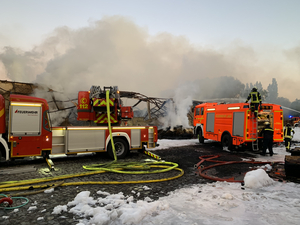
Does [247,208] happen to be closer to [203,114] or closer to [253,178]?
[253,178]

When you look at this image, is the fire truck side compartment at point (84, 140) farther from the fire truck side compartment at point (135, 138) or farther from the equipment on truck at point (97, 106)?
the fire truck side compartment at point (135, 138)

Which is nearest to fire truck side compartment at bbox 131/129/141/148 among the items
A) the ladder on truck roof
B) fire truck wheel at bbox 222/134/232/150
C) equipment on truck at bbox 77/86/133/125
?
equipment on truck at bbox 77/86/133/125

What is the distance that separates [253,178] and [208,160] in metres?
3.24

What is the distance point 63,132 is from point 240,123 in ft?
27.8

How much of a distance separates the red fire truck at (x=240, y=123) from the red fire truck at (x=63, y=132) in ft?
15.4

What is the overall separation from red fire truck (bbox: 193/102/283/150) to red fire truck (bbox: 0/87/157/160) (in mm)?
4705

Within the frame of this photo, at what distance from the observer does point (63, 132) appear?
720 centimetres

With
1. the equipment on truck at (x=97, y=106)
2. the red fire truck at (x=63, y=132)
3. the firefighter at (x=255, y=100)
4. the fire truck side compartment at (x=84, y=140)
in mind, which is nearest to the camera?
the red fire truck at (x=63, y=132)

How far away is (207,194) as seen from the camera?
436 cm

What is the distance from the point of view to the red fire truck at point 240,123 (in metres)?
10.1

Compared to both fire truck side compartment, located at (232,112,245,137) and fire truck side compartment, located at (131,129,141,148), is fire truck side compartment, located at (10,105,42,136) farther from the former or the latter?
fire truck side compartment, located at (232,112,245,137)

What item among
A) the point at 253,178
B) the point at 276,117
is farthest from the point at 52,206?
the point at 276,117

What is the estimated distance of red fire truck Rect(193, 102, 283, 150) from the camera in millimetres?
10117

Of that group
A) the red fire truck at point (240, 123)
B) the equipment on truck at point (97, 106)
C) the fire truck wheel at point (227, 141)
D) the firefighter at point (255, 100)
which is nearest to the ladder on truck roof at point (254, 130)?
the red fire truck at point (240, 123)
